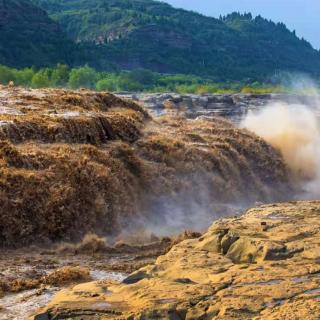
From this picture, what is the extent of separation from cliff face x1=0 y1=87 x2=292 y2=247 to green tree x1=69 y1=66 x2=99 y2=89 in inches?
2529

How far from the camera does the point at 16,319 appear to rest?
10.2m

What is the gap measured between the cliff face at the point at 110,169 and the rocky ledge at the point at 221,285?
7.29 meters

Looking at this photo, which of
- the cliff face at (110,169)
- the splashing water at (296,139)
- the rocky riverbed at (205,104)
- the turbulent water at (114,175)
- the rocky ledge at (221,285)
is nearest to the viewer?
the rocky ledge at (221,285)

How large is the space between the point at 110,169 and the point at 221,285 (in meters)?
12.4

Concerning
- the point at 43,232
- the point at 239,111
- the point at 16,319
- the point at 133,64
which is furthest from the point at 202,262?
the point at 133,64

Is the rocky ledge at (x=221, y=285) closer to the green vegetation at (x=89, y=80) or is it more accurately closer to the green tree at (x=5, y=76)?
the green vegetation at (x=89, y=80)

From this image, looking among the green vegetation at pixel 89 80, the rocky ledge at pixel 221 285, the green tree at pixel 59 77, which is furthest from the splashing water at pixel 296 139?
the green tree at pixel 59 77

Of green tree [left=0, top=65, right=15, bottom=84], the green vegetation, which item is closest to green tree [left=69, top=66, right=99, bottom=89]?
the green vegetation

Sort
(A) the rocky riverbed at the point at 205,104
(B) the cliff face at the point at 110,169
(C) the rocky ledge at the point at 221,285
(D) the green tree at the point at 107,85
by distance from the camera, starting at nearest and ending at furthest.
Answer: (C) the rocky ledge at the point at 221,285 < (B) the cliff face at the point at 110,169 < (A) the rocky riverbed at the point at 205,104 < (D) the green tree at the point at 107,85

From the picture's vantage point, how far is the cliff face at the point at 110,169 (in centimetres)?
1741

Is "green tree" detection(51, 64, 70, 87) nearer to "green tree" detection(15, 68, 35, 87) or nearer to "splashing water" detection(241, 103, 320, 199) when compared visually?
"green tree" detection(15, 68, 35, 87)

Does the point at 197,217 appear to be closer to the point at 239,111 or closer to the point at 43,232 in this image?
the point at 43,232

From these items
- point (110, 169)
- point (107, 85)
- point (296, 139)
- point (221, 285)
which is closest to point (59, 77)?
point (107, 85)

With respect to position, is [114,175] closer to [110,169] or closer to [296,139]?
[110,169]
